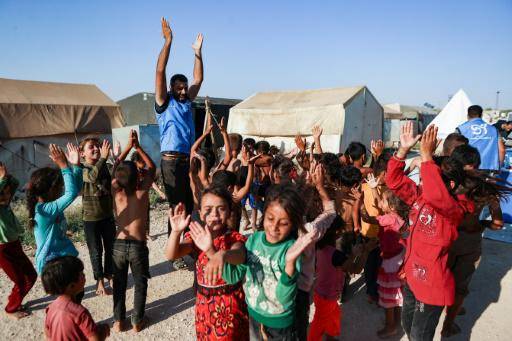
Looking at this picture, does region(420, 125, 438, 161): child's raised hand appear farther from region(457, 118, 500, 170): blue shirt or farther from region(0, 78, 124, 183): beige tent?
region(0, 78, 124, 183): beige tent

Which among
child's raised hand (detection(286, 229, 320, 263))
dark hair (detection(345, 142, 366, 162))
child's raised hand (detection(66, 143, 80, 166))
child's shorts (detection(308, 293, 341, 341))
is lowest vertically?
child's shorts (detection(308, 293, 341, 341))

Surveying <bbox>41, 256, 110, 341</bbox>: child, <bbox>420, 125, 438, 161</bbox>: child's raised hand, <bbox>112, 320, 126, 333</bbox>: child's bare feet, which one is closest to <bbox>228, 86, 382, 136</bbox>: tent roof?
<bbox>420, 125, 438, 161</bbox>: child's raised hand

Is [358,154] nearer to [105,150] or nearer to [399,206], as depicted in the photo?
[399,206]

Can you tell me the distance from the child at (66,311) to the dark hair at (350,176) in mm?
2261

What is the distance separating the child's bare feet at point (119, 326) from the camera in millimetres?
2914

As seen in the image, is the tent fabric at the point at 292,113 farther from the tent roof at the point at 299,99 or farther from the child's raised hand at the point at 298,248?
the child's raised hand at the point at 298,248

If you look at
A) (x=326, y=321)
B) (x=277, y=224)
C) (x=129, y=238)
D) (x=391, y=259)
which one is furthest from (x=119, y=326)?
(x=391, y=259)

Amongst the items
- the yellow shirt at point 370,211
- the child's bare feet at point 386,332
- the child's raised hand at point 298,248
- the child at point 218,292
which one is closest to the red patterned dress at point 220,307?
the child at point 218,292

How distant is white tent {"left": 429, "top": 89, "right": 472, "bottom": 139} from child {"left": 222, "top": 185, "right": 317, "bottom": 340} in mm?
11177

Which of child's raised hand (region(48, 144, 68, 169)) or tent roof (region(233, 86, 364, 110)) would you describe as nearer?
child's raised hand (region(48, 144, 68, 169))

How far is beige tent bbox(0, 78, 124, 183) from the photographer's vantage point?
8891 mm

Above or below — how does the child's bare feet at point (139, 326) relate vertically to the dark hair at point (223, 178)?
below

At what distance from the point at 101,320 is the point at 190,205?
1544mm

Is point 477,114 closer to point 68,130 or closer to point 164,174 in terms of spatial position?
point 164,174
